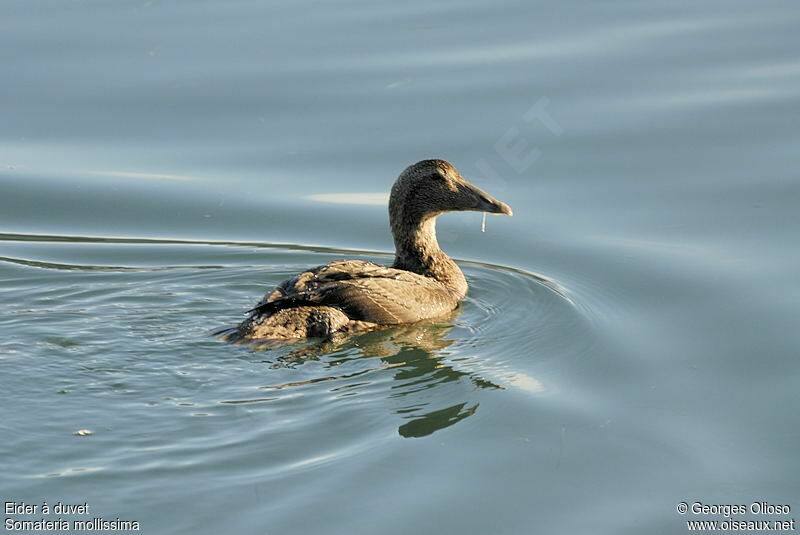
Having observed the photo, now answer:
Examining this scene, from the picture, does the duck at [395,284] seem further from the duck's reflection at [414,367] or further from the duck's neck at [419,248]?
the duck's reflection at [414,367]

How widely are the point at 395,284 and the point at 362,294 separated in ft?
1.38

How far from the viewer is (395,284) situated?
1020 cm

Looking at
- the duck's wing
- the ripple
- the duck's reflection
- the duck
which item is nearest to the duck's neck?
the duck

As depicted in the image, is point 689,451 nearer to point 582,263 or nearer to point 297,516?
point 297,516

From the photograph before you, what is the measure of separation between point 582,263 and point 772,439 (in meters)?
3.42

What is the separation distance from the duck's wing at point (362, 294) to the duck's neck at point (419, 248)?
662mm

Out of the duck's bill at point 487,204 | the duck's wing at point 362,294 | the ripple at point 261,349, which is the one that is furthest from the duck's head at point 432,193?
the duck's wing at point 362,294

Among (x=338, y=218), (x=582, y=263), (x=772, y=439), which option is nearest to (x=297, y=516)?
(x=772, y=439)

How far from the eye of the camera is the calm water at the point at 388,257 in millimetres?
7250

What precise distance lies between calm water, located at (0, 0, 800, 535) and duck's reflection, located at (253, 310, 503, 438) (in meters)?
0.03

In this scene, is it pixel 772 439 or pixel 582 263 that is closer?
pixel 772 439

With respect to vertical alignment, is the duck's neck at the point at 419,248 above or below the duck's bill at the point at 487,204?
below

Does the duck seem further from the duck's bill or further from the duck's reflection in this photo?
the duck's reflection

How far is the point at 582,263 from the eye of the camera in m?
11.0
